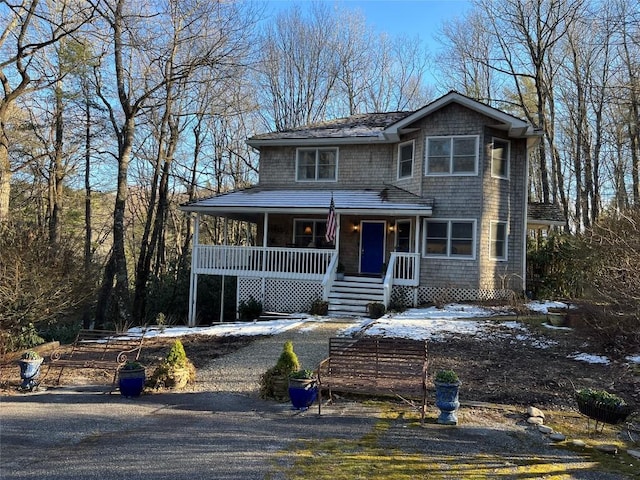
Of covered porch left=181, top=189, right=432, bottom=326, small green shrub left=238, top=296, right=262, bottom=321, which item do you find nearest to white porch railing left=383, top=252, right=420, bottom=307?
covered porch left=181, top=189, right=432, bottom=326

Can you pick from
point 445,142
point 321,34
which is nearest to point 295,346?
point 445,142

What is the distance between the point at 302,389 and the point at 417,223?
11154mm

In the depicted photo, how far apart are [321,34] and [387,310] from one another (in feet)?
77.3

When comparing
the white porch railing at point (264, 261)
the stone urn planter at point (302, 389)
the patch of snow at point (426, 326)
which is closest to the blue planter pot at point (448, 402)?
the stone urn planter at point (302, 389)

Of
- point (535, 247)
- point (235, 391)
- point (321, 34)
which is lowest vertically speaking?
point (235, 391)

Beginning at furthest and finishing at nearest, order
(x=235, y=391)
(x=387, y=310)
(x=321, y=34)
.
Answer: (x=321, y=34) → (x=387, y=310) → (x=235, y=391)

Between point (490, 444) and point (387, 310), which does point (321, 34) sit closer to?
point (387, 310)

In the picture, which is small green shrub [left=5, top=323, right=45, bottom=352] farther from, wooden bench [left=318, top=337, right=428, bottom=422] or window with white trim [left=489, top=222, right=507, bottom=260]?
window with white trim [left=489, top=222, right=507, bottom=260]

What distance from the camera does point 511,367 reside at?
8.27 m

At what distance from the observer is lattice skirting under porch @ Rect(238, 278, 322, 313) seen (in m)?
16.1

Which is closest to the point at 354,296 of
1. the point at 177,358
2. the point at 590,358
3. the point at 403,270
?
the point at 403,270

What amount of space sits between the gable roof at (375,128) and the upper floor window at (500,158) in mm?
448

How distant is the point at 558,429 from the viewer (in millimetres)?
5457

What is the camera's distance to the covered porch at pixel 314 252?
52.4 ft
